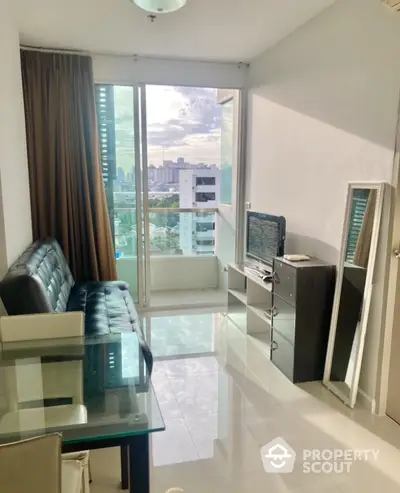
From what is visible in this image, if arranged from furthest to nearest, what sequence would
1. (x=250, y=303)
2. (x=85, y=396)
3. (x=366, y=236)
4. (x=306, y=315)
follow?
(x=250, y=303) → (x=306, y=315) → (x=366, y=236) → (x=85, y=396)

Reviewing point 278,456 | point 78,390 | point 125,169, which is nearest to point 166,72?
point 125,169

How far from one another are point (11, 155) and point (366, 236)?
2.56 meters

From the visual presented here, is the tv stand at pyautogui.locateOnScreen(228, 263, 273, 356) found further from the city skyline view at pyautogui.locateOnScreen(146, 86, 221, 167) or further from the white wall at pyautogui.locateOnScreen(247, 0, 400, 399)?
the city skyline view at pyautogui.locateOnScreen(146, 86, 221, 167)

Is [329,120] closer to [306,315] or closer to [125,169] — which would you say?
[306,315]

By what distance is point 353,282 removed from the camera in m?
2.67

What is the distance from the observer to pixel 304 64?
3.25 m

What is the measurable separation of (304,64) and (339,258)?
1.62 meters

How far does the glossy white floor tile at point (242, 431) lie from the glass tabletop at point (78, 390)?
1.71 feet

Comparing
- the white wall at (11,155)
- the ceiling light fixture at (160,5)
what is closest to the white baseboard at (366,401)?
the white wall at (11,155)

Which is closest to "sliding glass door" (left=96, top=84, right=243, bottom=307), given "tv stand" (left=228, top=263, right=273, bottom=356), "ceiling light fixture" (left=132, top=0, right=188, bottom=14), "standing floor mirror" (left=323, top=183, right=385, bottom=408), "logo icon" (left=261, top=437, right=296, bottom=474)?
"tv stand" (left=228, top=263, right=273, bottom=356)

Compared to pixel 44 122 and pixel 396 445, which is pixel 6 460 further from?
pixel 44 122

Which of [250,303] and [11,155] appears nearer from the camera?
[11,155]

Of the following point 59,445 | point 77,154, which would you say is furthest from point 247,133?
point 59,445

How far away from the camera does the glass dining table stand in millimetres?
1461
